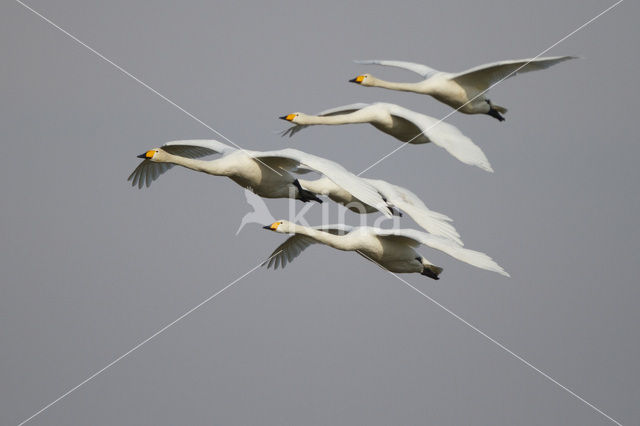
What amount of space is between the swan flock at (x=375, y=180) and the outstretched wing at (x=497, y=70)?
2 centimetres

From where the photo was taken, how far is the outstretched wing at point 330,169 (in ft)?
86.2

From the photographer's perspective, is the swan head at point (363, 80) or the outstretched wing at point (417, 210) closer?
the outstretched wing at point (417, 210)

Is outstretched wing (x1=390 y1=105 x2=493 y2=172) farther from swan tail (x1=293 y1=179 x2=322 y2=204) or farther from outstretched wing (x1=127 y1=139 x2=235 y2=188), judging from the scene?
outstretched wing (x1=127 y1=139 x2=235 y2=188)

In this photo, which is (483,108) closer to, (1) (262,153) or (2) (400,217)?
(2) (400,217)

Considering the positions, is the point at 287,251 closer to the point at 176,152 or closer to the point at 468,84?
the point at 176,152

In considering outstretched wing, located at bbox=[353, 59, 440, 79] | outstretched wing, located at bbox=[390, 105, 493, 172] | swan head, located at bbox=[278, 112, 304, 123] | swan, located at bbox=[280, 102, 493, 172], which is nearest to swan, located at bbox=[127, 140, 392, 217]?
swan head, located at bbox=[278, 112, 304, 123]

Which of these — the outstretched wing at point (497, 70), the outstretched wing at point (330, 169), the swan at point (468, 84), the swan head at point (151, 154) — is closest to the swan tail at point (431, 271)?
the outstretched wing at point (330, 169)

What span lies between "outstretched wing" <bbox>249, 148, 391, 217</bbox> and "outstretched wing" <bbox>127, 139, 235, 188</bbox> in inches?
59.3

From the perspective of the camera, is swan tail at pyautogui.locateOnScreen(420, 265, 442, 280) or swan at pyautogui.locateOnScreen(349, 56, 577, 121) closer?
swan tail at pyautogui.locateOnScreen(420, 265, 442, 280)

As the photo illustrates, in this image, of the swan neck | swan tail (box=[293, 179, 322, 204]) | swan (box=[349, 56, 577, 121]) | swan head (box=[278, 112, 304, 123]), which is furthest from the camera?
swan head (box=[278, 112, 304, 123])

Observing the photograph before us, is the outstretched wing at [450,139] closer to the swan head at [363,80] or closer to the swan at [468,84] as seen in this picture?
the swan at [468,84]

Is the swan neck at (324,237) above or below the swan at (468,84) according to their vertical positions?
below

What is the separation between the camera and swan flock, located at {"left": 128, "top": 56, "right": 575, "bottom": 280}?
27.5m

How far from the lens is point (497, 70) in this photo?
31.7 metres
